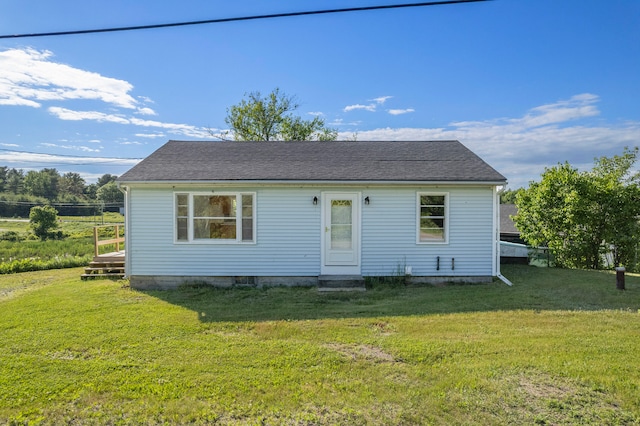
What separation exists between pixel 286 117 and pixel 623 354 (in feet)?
80.4

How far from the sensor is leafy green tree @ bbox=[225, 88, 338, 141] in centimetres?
2622

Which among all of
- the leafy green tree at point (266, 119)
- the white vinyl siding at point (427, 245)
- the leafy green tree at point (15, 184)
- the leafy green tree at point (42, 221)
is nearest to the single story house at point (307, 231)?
the white vinyl siding at point (427, 245)

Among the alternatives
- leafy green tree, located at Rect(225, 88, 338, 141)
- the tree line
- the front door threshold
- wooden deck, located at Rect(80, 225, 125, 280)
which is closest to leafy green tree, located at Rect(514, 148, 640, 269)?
the front door threshold

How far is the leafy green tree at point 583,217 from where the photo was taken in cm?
1154

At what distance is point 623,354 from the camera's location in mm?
4488

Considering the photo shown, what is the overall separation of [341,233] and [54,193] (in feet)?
227

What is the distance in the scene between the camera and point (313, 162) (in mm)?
10281

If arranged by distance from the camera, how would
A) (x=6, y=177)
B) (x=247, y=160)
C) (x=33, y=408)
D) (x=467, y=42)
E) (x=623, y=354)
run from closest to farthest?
(x=33, y=408) → (x=623, y=354) → (x=247, y=160) → (x=467, y=42) → (x=6, y=177)

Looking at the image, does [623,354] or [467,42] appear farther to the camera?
[467,42]

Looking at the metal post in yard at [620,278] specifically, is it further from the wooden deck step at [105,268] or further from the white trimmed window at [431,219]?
the wooden deck step at [105,268]

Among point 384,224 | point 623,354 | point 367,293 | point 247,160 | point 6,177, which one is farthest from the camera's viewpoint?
point 6,177

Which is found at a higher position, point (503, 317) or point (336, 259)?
point (336, 259)

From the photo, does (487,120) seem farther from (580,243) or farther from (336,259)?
(336,259)

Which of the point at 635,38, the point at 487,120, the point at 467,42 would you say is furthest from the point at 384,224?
the point at 487,120
